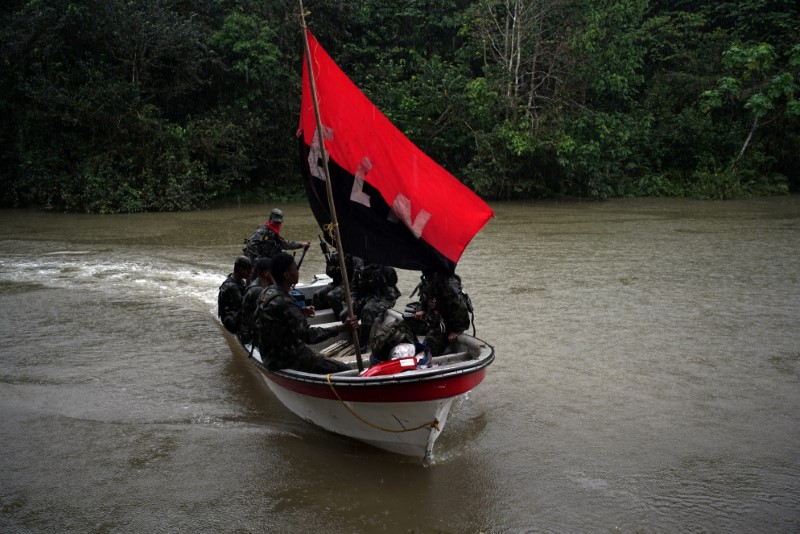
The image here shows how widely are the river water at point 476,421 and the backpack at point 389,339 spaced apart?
31.7 inches

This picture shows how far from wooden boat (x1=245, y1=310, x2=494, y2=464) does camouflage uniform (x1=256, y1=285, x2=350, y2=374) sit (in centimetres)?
13

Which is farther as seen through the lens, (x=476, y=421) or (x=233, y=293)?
(x=233, y=293)

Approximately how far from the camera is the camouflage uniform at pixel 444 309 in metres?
6.49

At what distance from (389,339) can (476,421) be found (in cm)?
127

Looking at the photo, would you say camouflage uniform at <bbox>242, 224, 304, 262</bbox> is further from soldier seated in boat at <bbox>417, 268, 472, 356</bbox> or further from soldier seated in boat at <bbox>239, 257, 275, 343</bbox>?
soldier seated in boat at <bbox>417, 268, 472, 356</bbox>

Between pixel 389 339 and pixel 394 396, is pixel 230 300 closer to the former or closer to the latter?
pixel 389 339

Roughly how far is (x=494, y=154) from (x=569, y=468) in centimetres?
2030

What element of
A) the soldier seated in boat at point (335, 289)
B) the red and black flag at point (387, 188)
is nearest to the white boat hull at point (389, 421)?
the red and black flag at point (387, 188)

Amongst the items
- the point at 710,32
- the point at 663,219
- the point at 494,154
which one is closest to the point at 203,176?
the point at 494,154

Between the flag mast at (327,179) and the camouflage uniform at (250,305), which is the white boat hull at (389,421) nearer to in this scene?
the flag mast at (327,179)

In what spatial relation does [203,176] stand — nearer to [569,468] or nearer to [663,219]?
[663,219]

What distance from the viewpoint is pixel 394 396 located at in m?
5.36

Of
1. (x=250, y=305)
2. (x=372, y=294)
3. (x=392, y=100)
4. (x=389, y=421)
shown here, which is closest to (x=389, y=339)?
(x=389, y=421)

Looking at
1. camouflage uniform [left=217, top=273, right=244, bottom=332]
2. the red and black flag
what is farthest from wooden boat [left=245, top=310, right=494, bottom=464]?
camouflage uniform [left=217, top=273, right=244, bottom=332]
